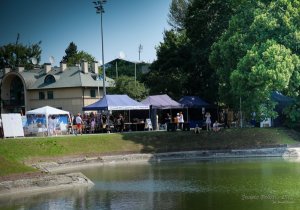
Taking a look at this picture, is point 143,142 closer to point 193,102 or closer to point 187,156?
point 187,156

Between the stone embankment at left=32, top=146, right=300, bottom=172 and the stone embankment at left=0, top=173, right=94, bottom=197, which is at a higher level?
the stone embankment at left=32, top=146, right=300, bottom=172

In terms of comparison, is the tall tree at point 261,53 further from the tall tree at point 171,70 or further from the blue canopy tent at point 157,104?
the tall tree at point 171,70

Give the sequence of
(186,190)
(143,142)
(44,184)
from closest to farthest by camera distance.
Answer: (186,190), (44,184), (143,142)

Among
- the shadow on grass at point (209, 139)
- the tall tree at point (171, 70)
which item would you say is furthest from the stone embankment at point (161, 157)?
the tall tree at point (171, 70)

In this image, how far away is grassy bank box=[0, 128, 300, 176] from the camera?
40719 millimetres

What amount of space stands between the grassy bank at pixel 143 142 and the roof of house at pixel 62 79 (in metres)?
28.8

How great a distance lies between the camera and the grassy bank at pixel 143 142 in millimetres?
40719

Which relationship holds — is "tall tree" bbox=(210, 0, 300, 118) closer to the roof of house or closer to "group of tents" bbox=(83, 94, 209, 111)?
"group of tents" bbox=(83, 94, 209, 111)

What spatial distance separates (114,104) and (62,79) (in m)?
28.4

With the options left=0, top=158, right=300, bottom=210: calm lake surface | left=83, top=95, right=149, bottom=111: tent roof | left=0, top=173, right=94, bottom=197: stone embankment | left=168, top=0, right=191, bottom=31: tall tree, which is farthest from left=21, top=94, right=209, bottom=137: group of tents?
left=168, top=0, right=191, bottom=31: tall tree

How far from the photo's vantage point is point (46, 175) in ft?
97.2

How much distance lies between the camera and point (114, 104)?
49.9 m

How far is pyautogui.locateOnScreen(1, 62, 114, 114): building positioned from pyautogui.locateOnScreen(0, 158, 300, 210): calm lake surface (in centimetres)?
3820

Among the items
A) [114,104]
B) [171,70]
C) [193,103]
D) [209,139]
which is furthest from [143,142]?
[171,70]
